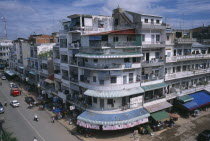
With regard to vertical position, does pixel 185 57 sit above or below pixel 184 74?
above

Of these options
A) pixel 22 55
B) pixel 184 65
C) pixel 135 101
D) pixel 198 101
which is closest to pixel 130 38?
pixel 135 101

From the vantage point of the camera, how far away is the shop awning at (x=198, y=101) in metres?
33.6

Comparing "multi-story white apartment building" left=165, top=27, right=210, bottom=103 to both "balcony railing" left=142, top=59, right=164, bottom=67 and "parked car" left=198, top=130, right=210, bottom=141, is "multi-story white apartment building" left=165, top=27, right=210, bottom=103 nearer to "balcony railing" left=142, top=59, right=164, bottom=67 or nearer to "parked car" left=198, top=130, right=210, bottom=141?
"balcony railing" left=142, top=59, right=164, bottom=67

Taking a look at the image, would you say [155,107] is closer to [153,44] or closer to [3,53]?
[153,44]

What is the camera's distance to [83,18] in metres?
33.5

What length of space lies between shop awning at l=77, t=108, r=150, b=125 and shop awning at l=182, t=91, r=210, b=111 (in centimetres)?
1135

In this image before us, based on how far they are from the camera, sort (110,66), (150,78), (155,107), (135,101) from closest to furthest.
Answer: (110,66) → (135,101) → (155,107) → (150,78)

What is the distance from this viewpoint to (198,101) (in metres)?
35.9

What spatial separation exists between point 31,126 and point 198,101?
113 feet

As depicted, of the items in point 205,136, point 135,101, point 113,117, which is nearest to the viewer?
point 205,136

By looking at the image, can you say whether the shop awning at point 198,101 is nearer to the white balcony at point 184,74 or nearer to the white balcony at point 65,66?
the white balcony at point 184,74

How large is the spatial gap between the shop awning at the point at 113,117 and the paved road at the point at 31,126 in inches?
157

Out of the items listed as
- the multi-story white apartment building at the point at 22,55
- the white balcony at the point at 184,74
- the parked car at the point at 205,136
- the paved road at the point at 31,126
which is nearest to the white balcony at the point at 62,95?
the paved road at the point at 31,126

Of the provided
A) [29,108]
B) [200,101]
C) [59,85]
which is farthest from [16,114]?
[200,101]
